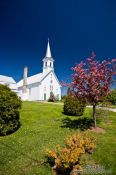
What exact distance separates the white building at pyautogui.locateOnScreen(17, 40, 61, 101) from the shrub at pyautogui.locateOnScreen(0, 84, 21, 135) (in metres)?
36.9

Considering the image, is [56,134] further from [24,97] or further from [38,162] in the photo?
[24,97]

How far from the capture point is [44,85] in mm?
49188

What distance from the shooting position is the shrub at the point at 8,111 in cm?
1011

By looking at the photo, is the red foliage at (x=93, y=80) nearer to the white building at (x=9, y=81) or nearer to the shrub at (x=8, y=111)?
the shrub at (x=8, y=111)

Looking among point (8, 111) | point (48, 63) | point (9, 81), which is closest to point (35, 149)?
point (8, 111)

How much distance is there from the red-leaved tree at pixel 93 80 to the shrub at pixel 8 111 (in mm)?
4008

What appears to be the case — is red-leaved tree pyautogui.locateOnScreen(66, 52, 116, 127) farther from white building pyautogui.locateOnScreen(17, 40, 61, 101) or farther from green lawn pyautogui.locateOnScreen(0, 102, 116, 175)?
white building pyautogui.locateOnScreen(17, 40, 61, 101)

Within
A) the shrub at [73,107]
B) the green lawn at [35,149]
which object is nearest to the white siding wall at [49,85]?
the shrub at [73,107]

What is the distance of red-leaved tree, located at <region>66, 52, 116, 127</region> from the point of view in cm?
1130

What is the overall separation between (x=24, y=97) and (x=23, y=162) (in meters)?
41.8

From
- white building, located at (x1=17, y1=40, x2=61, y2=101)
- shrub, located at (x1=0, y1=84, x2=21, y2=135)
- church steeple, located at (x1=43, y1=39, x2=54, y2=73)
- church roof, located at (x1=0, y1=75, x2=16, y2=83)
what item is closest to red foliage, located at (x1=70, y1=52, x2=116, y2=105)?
shrub, located at (x1=0, y1=84, x2=21, y2=135)

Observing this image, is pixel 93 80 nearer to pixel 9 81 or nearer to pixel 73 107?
pixel 73 107

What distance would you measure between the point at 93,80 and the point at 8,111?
18.0 ft

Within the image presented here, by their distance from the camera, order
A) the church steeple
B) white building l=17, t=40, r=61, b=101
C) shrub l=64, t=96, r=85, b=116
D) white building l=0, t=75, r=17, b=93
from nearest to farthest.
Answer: shrub l=64, t=96, r=85, b=116 → white building l=17, t=40, r=61, b=101 → the church steeple → white building l=0, t=75, r=17, b=93
